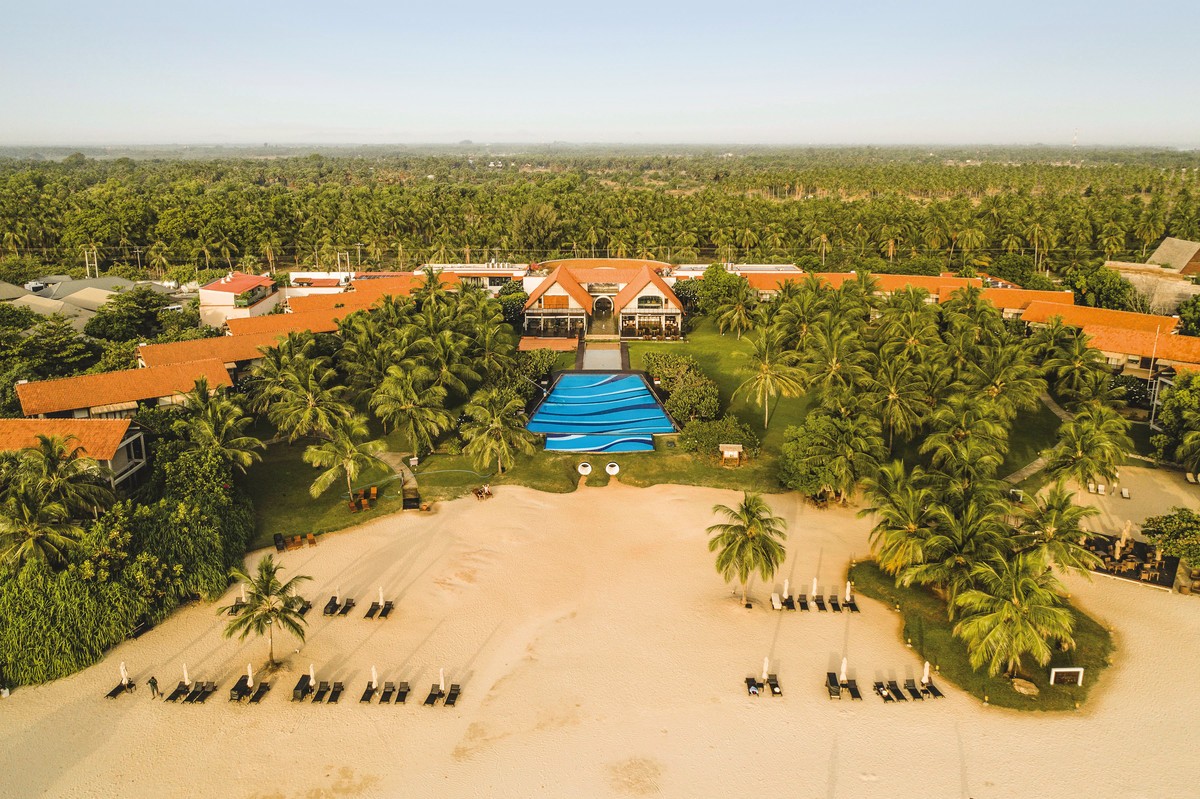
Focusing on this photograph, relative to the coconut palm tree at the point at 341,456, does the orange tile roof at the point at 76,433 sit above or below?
above

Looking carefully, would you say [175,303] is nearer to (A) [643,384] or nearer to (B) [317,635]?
(A) [643,384]

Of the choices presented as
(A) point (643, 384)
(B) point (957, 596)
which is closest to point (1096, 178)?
(A) point (643, 384)

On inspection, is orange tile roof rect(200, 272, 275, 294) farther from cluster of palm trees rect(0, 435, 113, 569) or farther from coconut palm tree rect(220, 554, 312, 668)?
coconut palm tree rect(220, 554, 312, 668)

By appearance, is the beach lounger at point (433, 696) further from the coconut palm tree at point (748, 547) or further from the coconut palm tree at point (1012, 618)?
the coconut palm tree at point (1012, 618)

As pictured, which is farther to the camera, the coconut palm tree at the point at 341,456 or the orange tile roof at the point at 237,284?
the orange tile roof at the point at 237,284

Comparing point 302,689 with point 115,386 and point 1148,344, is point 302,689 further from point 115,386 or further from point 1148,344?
point 1148,344

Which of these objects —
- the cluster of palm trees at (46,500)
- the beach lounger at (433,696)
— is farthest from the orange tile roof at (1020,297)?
the cluster of palm trees at (46,500)
